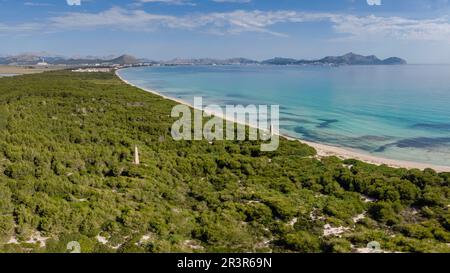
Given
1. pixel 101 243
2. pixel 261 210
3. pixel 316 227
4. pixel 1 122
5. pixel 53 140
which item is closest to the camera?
pixel 101 243

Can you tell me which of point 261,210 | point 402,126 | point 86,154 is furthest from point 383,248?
point 402,126

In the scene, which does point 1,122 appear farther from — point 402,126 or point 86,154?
point 402,126

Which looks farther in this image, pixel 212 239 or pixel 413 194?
pixel 413 194
